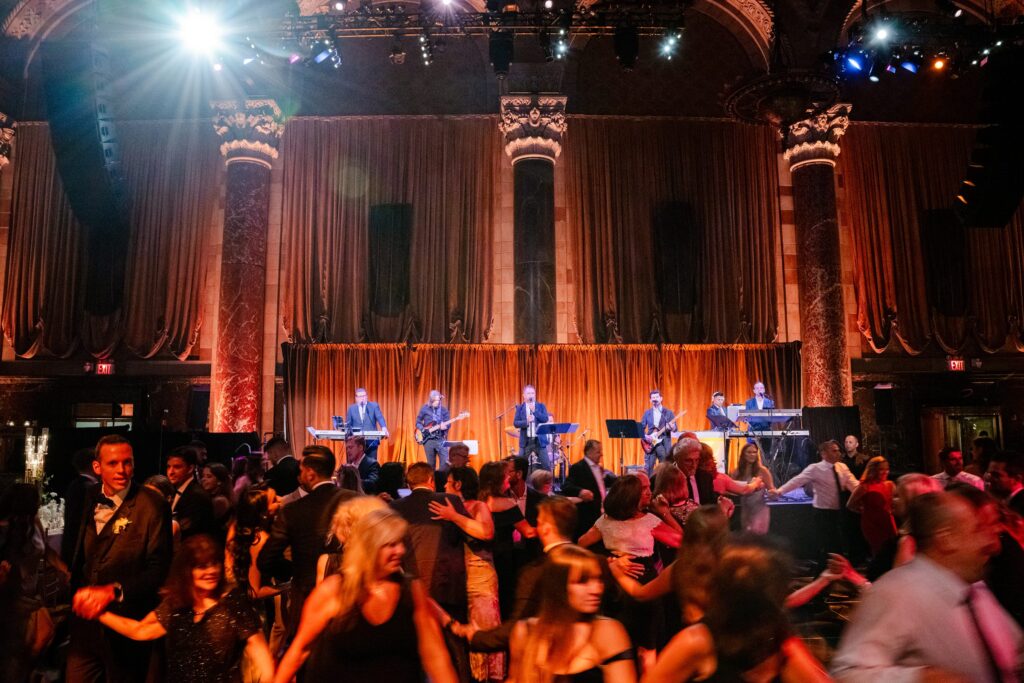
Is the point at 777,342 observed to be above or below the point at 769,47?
below

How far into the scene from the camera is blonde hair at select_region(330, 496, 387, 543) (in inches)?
122

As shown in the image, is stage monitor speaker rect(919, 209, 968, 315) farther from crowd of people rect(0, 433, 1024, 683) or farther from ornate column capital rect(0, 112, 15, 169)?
ornate column capital rect(0, 112, 15, 169)

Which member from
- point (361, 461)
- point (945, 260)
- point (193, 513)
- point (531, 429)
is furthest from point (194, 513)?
point (945, 260)

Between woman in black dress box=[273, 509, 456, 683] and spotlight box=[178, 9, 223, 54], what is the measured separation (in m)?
10.8

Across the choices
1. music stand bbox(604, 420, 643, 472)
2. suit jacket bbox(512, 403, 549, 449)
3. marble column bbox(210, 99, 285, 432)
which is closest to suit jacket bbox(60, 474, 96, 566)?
music stand bbox(604, 420, 643, 472)

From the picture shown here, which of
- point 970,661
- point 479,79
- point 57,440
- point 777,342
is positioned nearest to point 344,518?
point 970,661

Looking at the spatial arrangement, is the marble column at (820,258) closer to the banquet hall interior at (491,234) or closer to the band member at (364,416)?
the banquet hall interior at (491,234)

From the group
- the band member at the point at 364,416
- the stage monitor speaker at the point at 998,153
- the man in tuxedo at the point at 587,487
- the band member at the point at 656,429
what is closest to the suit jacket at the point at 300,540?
the man in tuxedo at the point at 587,487

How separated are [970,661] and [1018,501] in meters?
2.61

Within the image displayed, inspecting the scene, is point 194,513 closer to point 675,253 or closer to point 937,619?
point 937,619

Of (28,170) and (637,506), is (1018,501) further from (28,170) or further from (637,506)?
(28,170)

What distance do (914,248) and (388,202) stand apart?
997 centimetres

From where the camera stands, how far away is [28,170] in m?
14.0

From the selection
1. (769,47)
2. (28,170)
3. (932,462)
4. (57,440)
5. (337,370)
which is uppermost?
(769,47)
